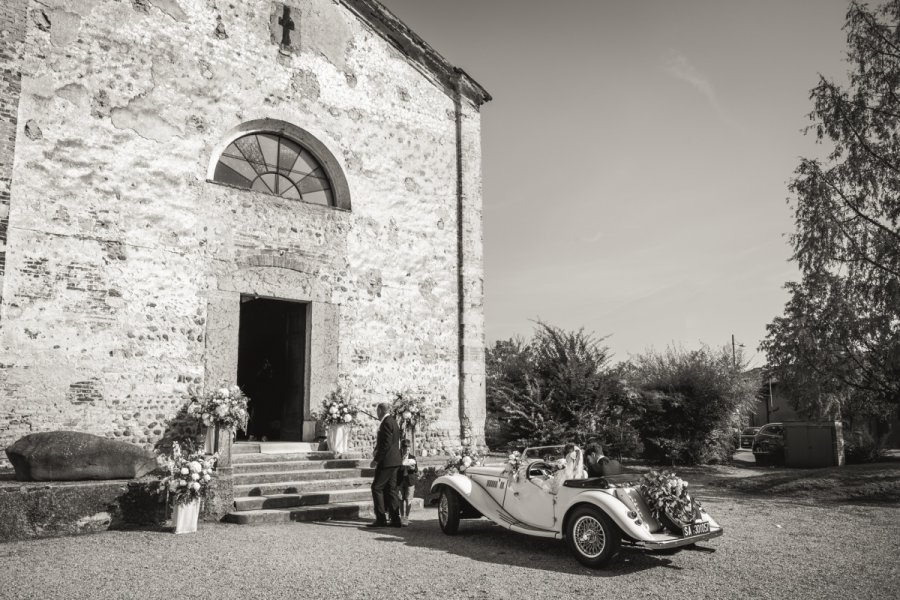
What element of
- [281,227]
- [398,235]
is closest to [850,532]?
[398,235]

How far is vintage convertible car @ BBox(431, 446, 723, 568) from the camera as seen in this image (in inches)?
228

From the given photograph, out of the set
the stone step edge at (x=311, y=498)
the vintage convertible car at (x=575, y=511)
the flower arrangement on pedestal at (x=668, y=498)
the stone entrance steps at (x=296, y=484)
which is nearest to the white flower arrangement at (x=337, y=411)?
the stone entrance steps at (x=296, y=484)

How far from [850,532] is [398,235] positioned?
8.77 metres

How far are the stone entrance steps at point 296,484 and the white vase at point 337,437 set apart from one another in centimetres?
16

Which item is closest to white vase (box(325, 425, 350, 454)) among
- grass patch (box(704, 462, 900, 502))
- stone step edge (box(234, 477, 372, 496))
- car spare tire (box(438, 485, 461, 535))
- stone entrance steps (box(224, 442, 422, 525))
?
stone entrance steps (box(224, 442, 422, 525))

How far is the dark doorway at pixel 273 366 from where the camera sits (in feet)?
39.3

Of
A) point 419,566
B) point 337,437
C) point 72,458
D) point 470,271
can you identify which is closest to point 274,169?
point 470,271

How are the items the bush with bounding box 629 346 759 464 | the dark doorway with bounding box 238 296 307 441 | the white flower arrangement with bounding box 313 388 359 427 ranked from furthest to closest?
1. the bush with bounding box 629 346 759 464
2. the dark doorway with bounding box 238 296 307 441
3. the white flower arrangement with bounding box 313 388 359 427

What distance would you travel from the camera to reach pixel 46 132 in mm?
9742

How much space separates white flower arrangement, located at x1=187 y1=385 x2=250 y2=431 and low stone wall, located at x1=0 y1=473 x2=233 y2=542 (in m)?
1.44

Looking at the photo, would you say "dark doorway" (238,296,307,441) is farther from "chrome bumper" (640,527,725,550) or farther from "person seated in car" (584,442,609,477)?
"chrome bumper" (640,527,725,550)

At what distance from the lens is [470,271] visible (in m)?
13.7

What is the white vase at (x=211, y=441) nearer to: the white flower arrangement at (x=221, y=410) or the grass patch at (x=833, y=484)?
the white flower arrangement at (x=221, y=410)

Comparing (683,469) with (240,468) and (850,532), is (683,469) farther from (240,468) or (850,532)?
(240,468)
